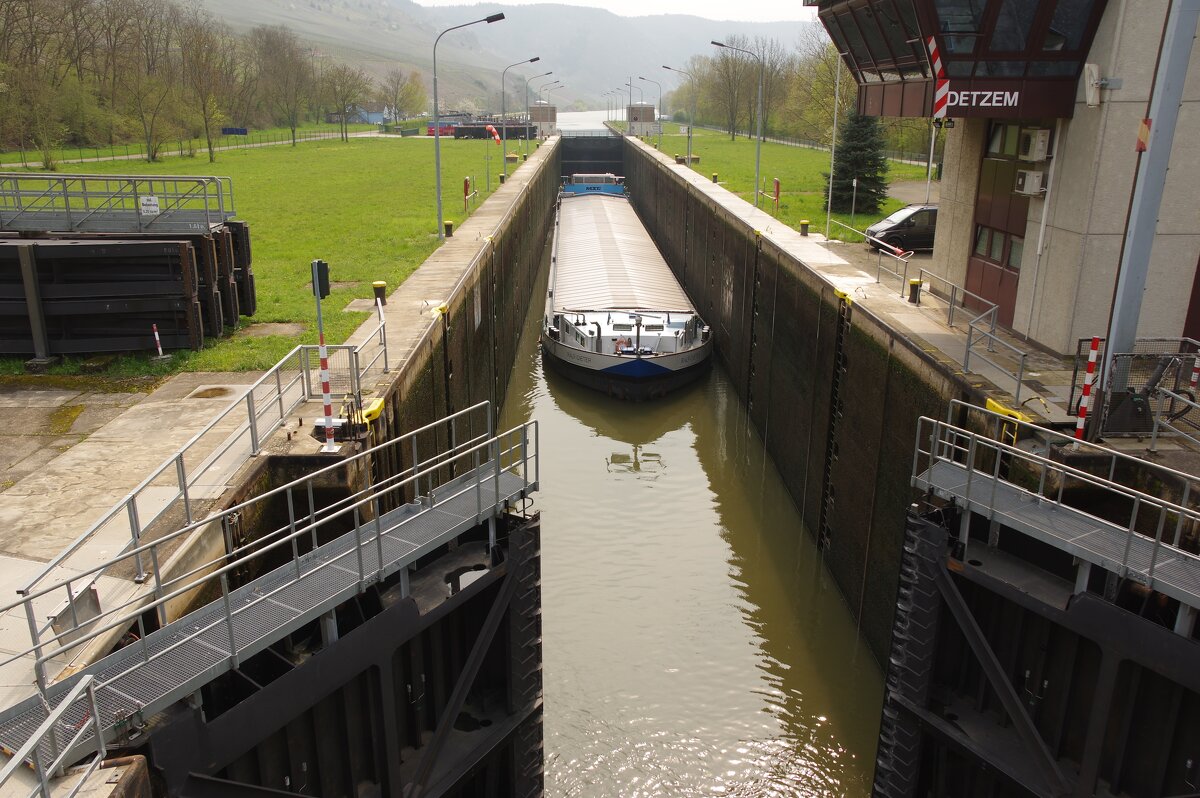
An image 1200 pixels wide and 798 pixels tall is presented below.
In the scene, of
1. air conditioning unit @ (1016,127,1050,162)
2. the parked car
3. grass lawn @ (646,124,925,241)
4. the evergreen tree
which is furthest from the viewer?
the evergreen tree

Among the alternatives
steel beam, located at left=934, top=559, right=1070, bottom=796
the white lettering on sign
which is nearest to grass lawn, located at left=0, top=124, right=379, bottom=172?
the white lettering on sign

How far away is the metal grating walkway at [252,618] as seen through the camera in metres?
5.73

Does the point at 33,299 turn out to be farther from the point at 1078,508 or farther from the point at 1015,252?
the point at 1015,252

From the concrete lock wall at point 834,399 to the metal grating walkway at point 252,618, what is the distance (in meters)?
5.70

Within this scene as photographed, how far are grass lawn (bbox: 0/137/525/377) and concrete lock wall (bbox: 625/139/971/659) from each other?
8.18 meters

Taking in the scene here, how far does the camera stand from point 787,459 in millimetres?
18594

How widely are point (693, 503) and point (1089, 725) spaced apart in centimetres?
1049

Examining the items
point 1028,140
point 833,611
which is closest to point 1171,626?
point 833,611

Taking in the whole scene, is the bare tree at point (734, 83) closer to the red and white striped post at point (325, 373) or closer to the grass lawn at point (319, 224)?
the grass lawn at point (319, 224)

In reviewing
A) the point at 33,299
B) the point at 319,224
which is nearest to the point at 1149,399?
the point at 33,299

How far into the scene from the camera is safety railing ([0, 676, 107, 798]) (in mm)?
4617

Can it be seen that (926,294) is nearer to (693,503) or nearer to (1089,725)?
(693,503)

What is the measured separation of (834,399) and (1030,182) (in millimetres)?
4441

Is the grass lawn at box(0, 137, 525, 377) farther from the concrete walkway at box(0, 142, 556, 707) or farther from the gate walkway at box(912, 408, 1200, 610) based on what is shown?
the gate walkway at box(912, 408, 1200, 610)
